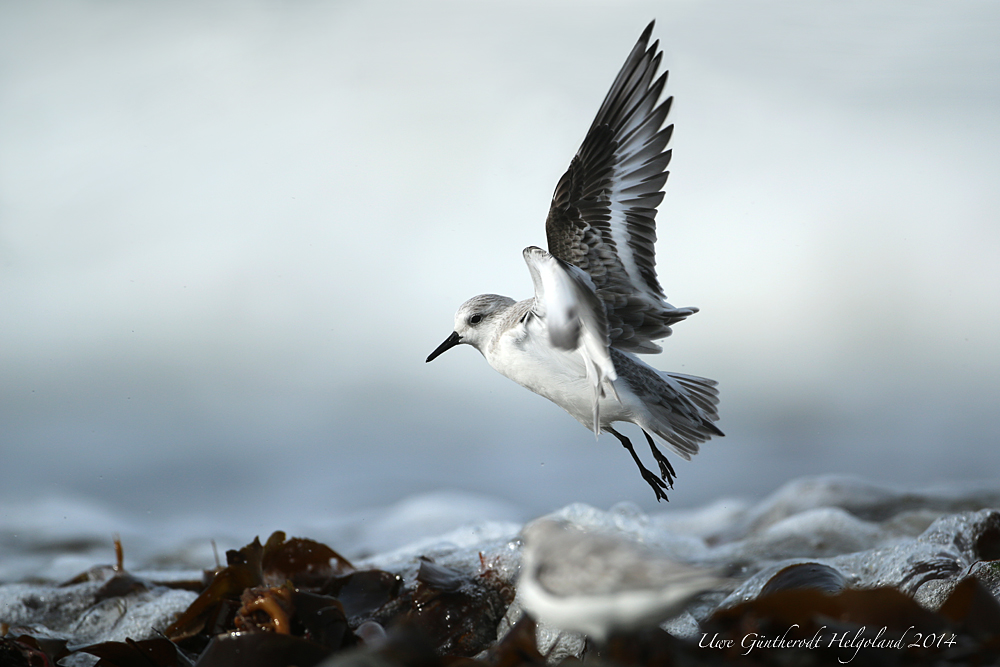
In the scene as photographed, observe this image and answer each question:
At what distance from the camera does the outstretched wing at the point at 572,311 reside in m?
2.23

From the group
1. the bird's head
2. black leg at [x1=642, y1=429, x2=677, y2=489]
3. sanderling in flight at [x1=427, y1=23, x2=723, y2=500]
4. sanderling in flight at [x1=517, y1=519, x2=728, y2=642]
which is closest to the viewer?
sanderling in flight at [x1=517, y1=519, x2=728, y2=642]

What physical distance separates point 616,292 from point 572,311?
1.62 feet

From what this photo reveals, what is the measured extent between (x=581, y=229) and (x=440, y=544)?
176 centimetres

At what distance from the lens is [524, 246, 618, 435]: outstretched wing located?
2227mm

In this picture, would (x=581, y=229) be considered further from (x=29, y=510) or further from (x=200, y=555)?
(x=29, y=510)

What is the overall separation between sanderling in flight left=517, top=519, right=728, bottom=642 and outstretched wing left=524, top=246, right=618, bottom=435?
737mm

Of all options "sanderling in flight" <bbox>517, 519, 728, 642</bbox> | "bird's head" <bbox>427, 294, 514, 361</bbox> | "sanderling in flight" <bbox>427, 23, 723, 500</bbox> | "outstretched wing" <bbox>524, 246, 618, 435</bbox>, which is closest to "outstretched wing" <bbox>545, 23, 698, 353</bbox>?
"sanderling in flight" <bbox>427, 23, 723, 500</bbox>

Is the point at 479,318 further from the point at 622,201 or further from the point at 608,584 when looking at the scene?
the point at 608,584

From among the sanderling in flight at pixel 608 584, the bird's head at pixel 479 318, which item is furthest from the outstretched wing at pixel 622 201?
the sanderling in flight at pixel 608 584

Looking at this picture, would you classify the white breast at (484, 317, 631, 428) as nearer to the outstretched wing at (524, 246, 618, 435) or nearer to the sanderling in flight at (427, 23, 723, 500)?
the sanderling in flight at (427, 23, 723, 500)

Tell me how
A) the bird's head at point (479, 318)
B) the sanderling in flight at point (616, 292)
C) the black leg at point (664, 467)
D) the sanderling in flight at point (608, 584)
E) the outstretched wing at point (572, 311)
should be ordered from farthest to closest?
Answer: the bird's head at point (479, 318)
the black leg at point (664, 467)
the sanderling in flight at point (616, 292)
the outstretched wing at point (572, 311)
the sanderling in flight at point (608, 584)

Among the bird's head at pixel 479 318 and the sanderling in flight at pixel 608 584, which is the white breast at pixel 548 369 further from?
the sanderling in flight at pixel 608 584

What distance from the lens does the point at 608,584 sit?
1490mm

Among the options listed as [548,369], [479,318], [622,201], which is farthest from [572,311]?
[479,318]
